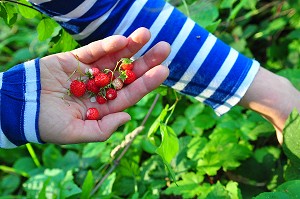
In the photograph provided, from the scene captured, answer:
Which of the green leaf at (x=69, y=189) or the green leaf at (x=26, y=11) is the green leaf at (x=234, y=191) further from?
the green leaf at (x=26, y=11)

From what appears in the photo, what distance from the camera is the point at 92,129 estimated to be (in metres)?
0.91

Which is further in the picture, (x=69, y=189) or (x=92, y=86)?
(x=69, y=189)

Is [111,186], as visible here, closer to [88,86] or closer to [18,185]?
[88,86]

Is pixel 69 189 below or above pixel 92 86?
below

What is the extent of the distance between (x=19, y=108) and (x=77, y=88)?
0.50 feet

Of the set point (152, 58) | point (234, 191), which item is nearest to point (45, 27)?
point (152, 58)

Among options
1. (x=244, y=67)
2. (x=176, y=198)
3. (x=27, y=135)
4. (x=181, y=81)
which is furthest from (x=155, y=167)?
(x=27, y=135)

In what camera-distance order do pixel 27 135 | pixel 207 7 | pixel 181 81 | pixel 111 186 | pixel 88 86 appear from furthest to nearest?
pixel 207 7 < pixel 111 186 < pixel 181 81 < pixel 88 86 < pixel 27 135

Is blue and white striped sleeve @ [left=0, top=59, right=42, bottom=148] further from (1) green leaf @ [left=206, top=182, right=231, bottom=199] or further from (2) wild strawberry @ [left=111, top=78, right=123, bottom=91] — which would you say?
(1) green leaf @ [left=206, top=182, right=231, bottom=199]

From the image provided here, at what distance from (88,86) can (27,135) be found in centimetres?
21

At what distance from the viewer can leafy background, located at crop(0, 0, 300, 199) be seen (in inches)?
44.3

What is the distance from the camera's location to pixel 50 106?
92cm

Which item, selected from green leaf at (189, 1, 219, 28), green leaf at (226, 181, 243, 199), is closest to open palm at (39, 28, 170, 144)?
green leaf at (226, 181, 243, 199)

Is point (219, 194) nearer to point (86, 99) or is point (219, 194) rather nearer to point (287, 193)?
point (287, 193)
